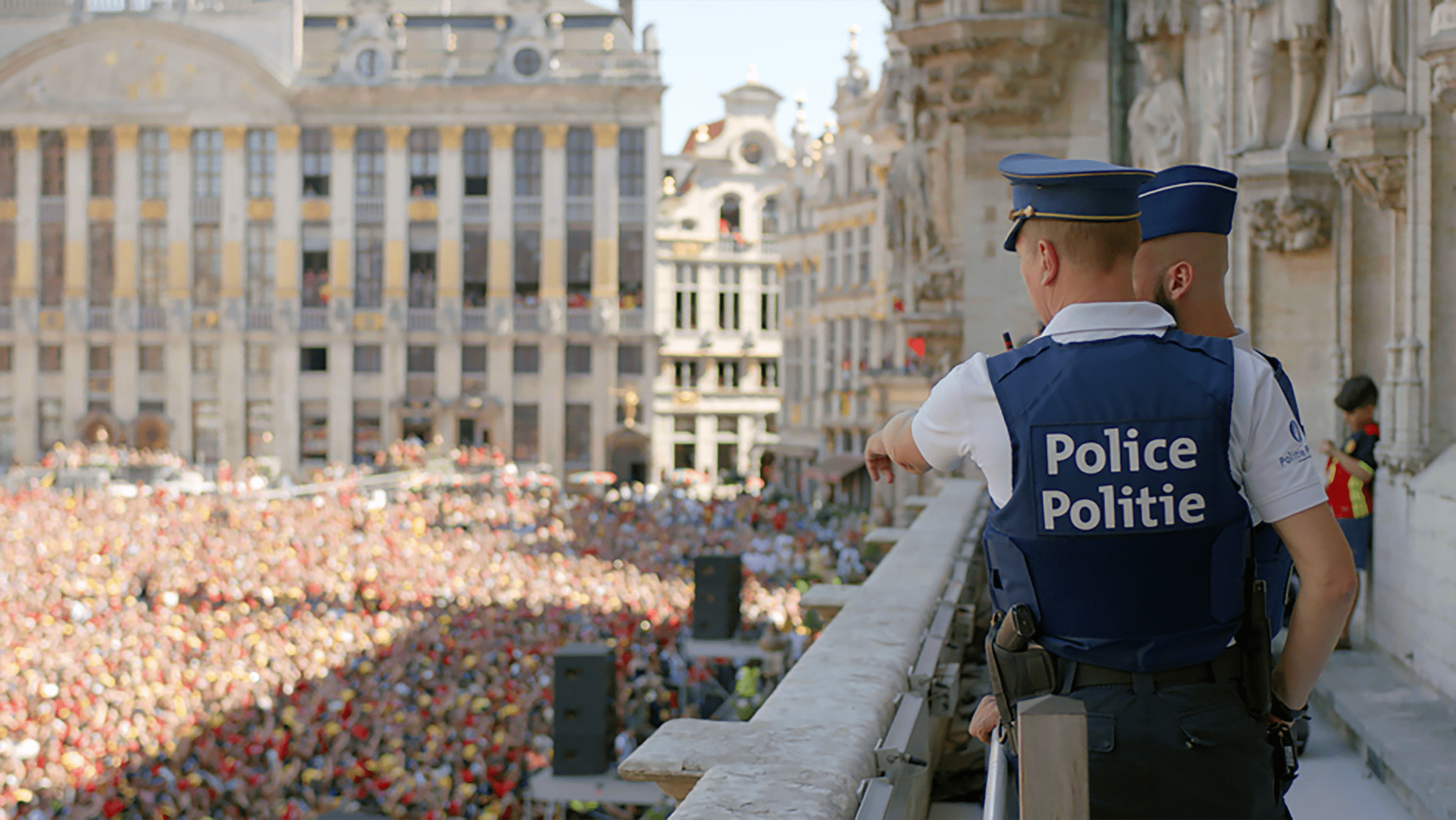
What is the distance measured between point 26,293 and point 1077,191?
52.8m

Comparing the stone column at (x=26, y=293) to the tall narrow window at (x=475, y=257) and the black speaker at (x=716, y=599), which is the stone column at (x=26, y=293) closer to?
the tall narrow window at (x=475, y=257)

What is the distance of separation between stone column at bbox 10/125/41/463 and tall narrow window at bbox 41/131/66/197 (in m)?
0.18

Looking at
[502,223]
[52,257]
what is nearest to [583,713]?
[502,223]

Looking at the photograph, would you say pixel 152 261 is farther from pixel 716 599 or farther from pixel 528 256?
pixel 716 599

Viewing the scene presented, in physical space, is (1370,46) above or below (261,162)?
below

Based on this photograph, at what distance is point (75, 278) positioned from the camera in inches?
1916

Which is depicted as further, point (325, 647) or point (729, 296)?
point (729, 296)

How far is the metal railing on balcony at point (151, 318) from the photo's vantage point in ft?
159

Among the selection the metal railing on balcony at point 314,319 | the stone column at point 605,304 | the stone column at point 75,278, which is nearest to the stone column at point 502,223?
the stone column at point 605,304

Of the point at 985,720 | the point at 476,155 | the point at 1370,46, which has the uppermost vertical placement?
the point at 476,155

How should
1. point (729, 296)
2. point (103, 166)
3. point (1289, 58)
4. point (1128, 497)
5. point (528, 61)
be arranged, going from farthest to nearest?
point (729, 296) < point (103, 166) < point (528, 61) < point (1289, 58) < point (1128, 497)

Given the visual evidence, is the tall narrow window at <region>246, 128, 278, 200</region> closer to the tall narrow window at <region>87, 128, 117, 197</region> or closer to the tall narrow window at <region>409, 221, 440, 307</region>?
the tall narrow window at <region>87, 128, 117, 197</region>

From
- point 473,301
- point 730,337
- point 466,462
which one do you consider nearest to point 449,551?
point 466,462

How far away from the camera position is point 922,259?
15.3 m
